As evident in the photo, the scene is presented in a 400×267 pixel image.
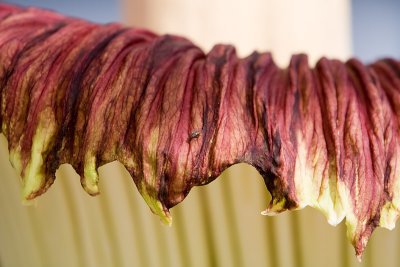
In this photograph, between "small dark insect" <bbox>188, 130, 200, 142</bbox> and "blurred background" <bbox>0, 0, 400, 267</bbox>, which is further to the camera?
"blurred background" <bbox>0, 0, 400, 267</bbox>

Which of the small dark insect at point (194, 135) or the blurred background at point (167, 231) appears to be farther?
the blurred background at point (167, 231)

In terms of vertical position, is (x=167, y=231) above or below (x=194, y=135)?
below

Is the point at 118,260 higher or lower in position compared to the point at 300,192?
lower

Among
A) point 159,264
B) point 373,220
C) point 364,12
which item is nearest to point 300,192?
point 373,220

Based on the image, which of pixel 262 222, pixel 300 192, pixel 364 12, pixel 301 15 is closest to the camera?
pixel 300 192

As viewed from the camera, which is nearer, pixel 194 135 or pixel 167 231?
pixel 194 135

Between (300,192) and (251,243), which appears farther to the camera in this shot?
(251,243)

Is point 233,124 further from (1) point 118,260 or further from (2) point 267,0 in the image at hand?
(2) point 267,0

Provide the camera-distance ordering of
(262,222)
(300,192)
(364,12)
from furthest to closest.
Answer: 1. (364,12)
2. (262,222)
3. (300,192)

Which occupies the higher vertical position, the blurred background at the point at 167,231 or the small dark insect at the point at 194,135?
the small dark insect at the point at 194,135

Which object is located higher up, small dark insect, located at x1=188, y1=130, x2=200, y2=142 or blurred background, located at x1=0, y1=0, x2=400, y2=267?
small dark insect, located at x1=188, y1=130, x2=200, y2=142

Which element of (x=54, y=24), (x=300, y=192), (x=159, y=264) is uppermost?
(x=54, y=24)
